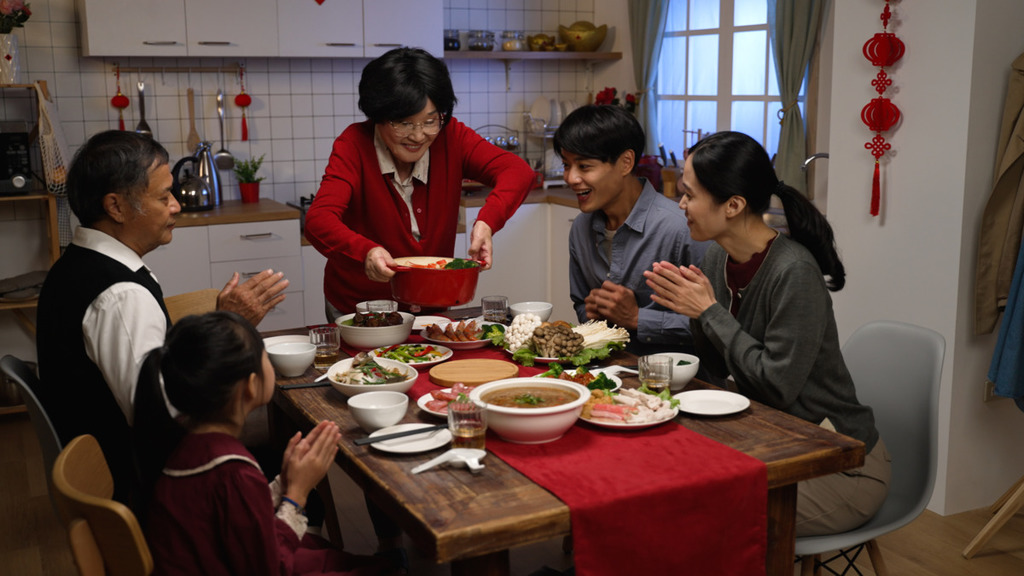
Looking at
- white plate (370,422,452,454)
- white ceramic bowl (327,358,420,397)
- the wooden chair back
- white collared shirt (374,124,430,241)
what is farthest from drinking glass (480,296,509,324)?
the wooden chair back

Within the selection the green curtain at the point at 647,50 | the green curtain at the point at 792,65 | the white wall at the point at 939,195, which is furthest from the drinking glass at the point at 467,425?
the green curtain at the point at 647,50

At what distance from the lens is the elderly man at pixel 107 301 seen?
6.05 ft

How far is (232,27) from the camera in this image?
4.44 meters

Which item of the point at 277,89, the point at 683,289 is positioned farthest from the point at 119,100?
the point at 683,289

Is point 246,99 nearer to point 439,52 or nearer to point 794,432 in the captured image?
point 439,52

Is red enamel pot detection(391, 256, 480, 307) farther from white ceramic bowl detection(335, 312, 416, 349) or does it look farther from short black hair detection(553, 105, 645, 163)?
short black hair detection(553, 105, 645, 163)

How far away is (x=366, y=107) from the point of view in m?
2.61

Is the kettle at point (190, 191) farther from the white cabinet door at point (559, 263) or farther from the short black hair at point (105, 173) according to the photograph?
the short black hair at point (105, 173)

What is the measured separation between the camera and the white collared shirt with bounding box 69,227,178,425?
183cm

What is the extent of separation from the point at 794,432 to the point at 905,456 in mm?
576

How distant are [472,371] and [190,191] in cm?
278

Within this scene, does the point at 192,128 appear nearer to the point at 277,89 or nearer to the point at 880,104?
the point at 277,89

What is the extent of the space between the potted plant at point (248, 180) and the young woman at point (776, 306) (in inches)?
121

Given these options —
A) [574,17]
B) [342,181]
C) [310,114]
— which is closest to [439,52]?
[310,114]
